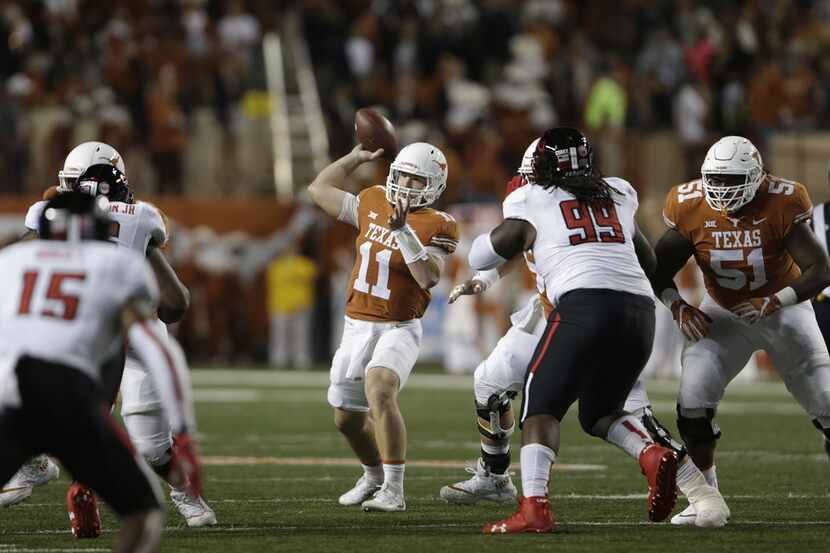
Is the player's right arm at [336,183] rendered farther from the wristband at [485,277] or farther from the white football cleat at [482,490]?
the white football cleat at [482,490]

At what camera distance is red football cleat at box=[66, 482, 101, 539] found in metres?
6.14

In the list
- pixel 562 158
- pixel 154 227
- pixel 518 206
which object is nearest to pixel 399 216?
pixel 518 206

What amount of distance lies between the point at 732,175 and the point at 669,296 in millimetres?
630

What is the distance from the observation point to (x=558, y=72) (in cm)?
1959

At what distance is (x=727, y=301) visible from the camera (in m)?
7.12

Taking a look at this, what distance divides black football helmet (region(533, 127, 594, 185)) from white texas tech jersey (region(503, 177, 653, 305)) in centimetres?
7

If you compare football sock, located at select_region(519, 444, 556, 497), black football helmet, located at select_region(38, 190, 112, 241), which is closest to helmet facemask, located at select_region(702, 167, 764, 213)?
football sock, located at select_region(519, 444, 556, 497)

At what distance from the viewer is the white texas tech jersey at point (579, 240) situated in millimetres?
6293

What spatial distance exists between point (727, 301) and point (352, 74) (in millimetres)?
12750

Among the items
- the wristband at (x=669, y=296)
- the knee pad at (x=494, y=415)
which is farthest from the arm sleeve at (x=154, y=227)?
the wristband at (x=669, y=296)

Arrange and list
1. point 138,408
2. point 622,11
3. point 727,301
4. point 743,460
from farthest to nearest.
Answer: point 622,11, point 743,460, point 727,301, point 138,408

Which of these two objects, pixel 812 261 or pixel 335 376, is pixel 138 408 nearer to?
pixel 335 376

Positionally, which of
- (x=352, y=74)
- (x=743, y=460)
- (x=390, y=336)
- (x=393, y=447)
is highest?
(x=352, y=74)

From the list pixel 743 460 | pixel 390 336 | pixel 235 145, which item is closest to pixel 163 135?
pixel 235 145
